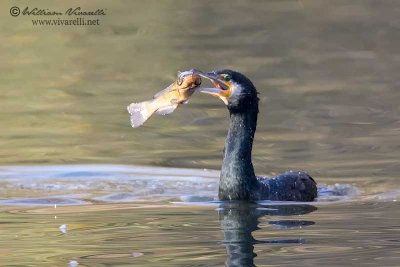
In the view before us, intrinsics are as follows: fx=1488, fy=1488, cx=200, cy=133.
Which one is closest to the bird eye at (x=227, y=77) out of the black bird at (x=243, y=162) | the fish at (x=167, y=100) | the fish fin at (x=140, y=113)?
the black bird at (x=243, y=162)

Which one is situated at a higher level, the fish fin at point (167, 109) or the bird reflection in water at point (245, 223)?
the fish fin at point (167, 109)

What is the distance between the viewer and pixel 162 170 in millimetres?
15031

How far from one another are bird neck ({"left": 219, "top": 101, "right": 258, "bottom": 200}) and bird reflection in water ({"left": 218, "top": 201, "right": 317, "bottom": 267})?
17 centimetres

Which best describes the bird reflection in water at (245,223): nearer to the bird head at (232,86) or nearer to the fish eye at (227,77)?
the bird head at (232,86)

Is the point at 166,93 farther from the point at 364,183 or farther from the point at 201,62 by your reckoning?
the point at 201,62

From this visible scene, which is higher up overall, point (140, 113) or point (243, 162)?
point (140, 113)

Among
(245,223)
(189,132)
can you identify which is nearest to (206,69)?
(189,132)

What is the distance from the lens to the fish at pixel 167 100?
12.9m

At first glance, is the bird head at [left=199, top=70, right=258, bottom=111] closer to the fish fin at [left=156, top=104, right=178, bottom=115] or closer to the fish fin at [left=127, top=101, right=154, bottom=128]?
the fish fin at [left=156, top=104, right=178, bottom=115]

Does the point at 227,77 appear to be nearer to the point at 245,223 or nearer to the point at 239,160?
the point at 239,160

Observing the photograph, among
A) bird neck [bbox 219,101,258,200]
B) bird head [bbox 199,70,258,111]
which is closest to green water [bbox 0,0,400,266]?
bird neck [bbox 219,101,258,200]

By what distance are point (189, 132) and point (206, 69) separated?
5961mm

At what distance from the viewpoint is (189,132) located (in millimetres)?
17266

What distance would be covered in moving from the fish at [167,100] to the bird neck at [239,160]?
1.91ft
